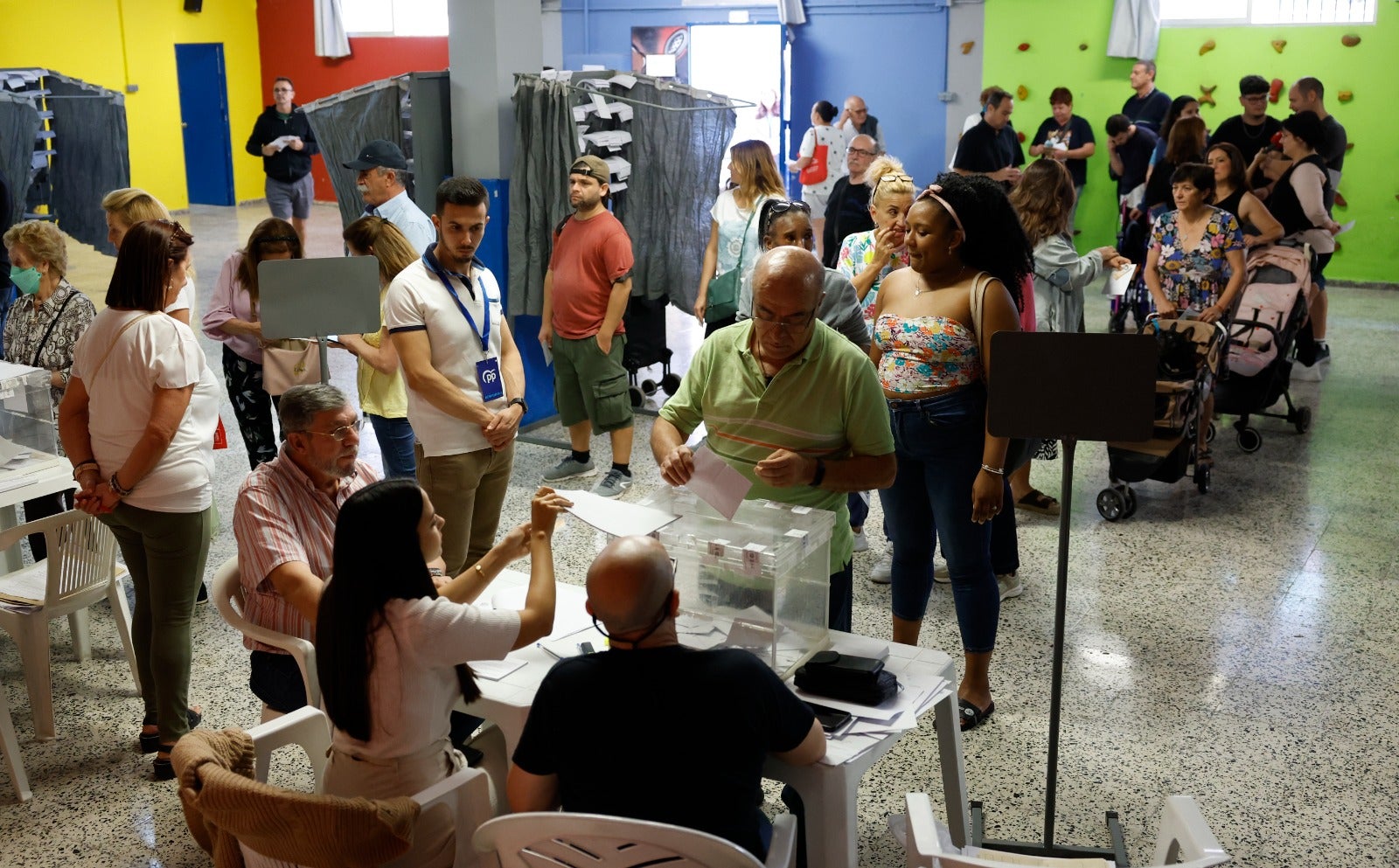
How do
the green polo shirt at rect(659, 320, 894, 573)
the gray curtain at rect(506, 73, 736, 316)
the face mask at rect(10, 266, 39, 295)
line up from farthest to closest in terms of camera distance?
1. the gray curtain at rect(506, 73, 736, 316)
2. the face mask at rect(10, 266, 39, 295)
3. the green polo shirt at rect(659, 320, 894, 573)

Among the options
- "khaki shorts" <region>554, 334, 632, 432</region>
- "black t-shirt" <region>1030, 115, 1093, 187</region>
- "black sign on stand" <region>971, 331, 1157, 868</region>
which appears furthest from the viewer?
"black t-shirt" <region>1030, 115, 1093, 187</region>

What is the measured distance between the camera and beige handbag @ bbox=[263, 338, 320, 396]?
187 inches

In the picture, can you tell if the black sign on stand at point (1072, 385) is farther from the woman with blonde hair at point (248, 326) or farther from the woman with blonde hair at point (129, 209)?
the woman with blonde hair at point (129, 209)

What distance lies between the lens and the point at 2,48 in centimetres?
1584

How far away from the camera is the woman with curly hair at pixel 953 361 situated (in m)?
3.46

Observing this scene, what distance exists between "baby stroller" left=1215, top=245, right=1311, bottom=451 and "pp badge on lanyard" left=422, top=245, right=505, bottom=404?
4.20 metres

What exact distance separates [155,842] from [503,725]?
129 centimetres

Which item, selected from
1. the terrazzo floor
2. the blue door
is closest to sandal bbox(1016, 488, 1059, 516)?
the terrazzo floor

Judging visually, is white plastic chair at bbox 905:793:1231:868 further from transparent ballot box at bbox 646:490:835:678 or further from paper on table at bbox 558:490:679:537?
paper on table at bbox 558:490:679:537

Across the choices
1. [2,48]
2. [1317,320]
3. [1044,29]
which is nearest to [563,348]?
[1317,320]

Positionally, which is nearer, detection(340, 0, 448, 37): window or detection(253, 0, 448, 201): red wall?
detection(340, 0, 448, 37): window


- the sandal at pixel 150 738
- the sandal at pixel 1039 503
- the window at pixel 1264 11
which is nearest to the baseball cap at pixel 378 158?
the sandal at pixel 150 738

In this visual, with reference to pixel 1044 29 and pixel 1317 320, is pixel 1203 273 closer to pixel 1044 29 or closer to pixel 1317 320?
pixel 1317 320

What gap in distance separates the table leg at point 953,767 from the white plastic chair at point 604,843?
1.05 m
